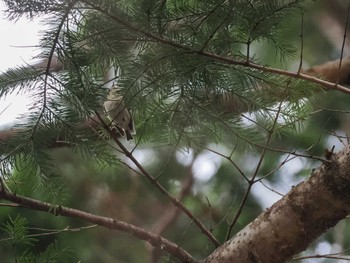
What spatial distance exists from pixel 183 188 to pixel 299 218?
477 mm

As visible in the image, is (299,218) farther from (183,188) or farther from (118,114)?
(183,188)

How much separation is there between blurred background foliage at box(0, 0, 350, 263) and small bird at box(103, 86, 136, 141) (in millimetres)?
199

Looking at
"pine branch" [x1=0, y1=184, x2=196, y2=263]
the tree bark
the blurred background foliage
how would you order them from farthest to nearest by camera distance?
the blurred background foliage < "pine branch" [x1=0, y1=184, x2=196, y2=263] < the tree bark

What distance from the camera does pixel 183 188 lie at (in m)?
1.19

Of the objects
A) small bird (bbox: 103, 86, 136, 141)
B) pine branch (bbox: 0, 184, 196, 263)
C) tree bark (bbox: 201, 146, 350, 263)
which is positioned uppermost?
small bird (bbox: 103, 86, 136, 141)

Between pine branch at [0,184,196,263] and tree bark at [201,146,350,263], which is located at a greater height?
tree bark at [201,146,350,263]

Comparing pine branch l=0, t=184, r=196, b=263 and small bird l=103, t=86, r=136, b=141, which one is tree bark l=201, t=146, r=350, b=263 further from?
small bird l=103, t=86, r=136, b=141

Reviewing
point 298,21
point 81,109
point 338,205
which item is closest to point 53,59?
point 81,109

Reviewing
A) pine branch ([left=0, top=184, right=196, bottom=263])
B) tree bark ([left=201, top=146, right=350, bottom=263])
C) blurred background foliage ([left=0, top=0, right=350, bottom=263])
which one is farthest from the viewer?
blurred background foliage ([left=0, top=0, right=350, bottom=263])

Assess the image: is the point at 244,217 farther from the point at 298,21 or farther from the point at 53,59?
the point at 53,59

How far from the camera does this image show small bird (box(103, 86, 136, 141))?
79 centimetres

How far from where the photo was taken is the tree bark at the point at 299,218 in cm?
72

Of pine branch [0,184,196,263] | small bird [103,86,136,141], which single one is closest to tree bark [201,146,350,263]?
pine branch [0,184,196,263]

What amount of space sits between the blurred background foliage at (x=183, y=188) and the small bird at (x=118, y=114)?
0.65ft
